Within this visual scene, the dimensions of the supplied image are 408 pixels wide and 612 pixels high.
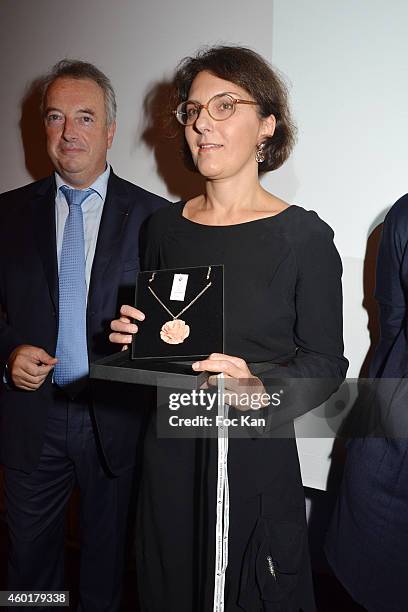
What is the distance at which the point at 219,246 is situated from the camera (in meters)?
1.19

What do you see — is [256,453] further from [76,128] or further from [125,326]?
[76,128]

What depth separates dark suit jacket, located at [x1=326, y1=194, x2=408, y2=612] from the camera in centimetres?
117

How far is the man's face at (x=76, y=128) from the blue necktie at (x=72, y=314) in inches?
6.1

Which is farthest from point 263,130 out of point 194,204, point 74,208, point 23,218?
point 23,218

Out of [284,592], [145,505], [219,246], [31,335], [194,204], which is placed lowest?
[284,592]

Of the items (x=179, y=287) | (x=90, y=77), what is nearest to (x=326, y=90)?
(x=90, y=77)

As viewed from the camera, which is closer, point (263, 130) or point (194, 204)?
point (263, 130)

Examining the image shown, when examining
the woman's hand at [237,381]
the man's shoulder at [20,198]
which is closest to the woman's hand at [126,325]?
the woman's hand at [237,381]

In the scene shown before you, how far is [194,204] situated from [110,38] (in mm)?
1012

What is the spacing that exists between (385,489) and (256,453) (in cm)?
26

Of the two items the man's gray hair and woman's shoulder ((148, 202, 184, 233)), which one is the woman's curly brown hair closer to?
woman's shoulder ((148, 202, 184, 233))

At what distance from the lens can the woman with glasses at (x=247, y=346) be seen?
112 centimetres

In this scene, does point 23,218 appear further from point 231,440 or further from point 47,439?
point 231,440

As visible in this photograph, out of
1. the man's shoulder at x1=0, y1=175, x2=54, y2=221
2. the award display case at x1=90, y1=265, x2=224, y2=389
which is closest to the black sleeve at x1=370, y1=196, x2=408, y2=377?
the award display case at x1=90, y1=265, x2=224, y2=389
